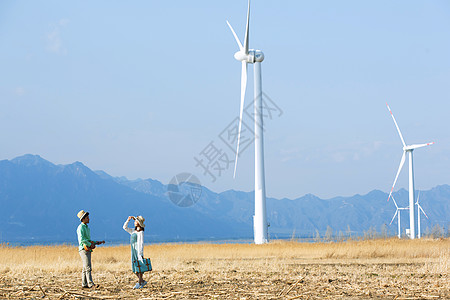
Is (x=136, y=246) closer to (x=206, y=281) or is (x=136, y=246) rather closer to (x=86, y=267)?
(x=86, y=267)

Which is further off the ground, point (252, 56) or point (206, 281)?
point (252, 56)

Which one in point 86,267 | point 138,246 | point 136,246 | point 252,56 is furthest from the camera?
point 252,56

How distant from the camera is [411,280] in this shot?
17312mm

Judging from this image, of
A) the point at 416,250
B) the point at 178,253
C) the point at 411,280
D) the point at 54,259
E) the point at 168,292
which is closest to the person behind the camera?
the point at 168,292

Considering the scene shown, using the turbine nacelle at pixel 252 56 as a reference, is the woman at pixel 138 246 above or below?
below

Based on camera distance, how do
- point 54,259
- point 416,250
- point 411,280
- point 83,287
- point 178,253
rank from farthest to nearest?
point 416,250
point 178,253
point 54,259
point 411,280
point 83,287

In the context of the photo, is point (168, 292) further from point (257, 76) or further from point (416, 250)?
point (257, 76)

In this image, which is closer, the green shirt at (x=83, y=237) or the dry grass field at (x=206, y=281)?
the dry grass field at (x=206, y=281)

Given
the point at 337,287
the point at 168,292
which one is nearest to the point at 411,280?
the point at 337,287

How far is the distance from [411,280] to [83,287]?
8735 mm

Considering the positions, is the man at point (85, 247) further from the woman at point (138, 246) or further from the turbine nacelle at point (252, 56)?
the turbine nacelle at point (252, 56)

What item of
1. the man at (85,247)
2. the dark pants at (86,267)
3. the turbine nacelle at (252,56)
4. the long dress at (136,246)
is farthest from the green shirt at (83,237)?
the turbine nacelle at (252,56)

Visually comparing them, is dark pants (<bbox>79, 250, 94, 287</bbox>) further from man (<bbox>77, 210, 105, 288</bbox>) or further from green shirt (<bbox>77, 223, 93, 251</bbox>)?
green shirt (<bbox>77, 223, 93, 251</bbox>)

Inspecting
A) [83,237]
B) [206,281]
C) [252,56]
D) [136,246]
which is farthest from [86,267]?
[252,56]
